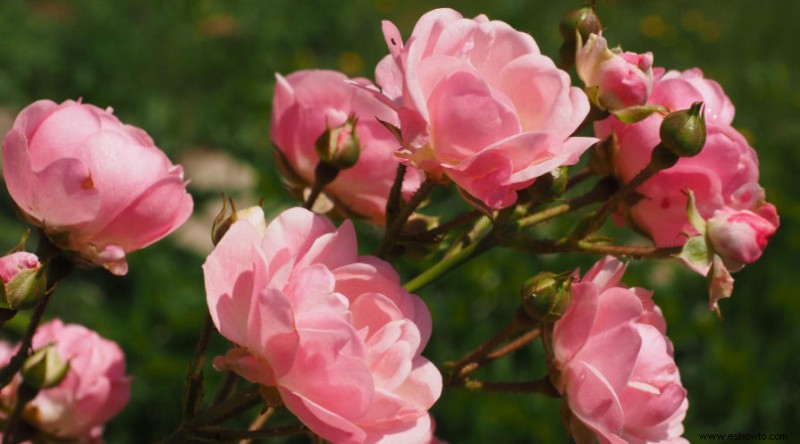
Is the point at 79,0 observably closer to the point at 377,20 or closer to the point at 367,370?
the point at 377,20

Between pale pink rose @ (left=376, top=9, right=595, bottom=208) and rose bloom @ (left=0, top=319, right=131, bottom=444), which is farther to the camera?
rose bloom @ (left=0, top=319, right=131, bottom=444)

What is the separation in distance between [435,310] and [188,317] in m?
0.46

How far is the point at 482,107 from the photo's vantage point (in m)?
0.54

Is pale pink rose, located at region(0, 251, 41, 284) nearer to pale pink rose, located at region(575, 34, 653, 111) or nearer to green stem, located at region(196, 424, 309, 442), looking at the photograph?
green stem, located at region(196, 424, 309, 442)

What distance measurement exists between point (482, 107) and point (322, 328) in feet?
0.51

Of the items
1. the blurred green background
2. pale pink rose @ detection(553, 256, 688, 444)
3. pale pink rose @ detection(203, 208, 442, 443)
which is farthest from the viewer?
the blurred green background

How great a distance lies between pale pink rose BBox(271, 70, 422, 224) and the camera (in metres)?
0.73

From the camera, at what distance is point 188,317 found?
1.72 meters

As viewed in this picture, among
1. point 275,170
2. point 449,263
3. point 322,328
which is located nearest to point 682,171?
point 449,263

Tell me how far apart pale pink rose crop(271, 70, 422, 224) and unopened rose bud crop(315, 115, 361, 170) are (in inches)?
1.3

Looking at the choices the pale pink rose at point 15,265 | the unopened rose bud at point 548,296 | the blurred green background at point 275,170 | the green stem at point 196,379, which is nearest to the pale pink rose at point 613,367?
the unopened rose bud at point 548,296

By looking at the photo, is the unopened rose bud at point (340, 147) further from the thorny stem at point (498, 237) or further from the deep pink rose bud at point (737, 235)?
the deep pink rose bud at point (737, 235)

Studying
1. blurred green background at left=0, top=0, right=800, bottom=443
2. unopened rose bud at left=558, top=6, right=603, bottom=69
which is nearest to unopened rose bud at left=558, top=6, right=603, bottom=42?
unopened rose bud at left=558, top=6, right=603, bottom=69

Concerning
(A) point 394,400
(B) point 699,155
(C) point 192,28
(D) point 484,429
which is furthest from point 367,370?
(C) point 192,28
